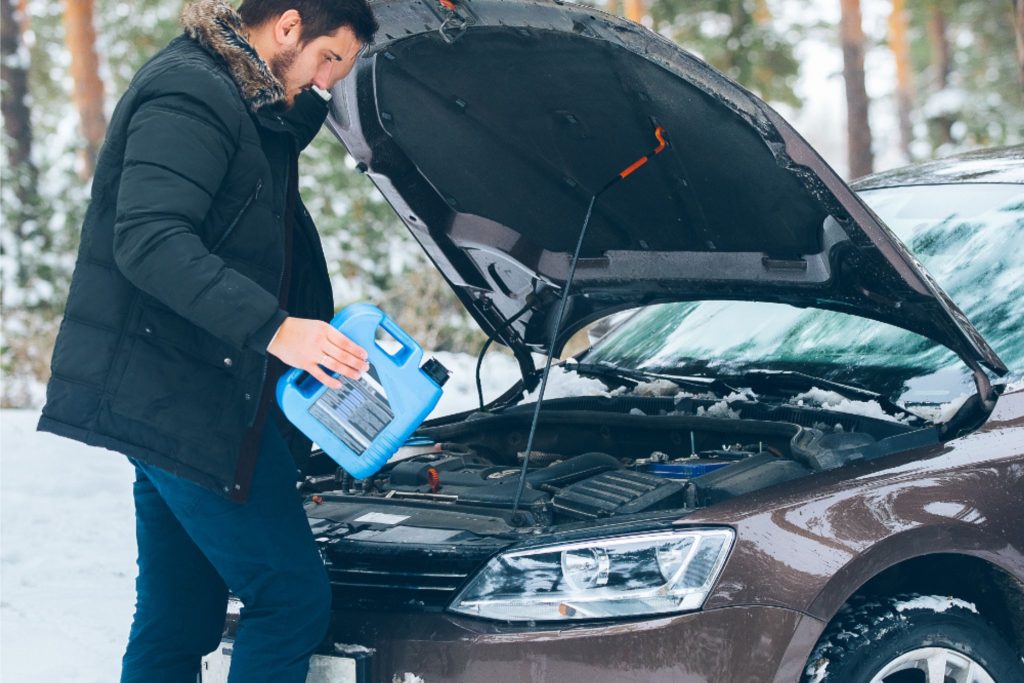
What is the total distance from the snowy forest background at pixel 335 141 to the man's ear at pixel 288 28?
111 cm

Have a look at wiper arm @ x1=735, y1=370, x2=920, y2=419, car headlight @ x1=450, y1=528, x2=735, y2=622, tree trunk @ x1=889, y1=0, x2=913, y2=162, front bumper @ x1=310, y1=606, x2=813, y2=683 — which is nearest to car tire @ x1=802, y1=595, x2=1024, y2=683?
front bumper @ x1=310, y1=606, x2=813, y2=683

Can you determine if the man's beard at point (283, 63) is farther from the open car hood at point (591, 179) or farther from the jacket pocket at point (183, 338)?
the jacket pocket at point (183, 338)

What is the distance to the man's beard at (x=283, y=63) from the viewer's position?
250cm

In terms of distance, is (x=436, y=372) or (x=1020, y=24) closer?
(x=436, y=372)

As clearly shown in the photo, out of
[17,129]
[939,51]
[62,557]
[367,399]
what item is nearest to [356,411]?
[367,399]

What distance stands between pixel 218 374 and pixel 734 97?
127 cm

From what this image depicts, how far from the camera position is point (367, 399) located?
2.58 metres

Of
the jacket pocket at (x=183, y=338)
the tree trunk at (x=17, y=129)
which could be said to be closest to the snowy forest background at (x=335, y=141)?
the tree trunk at (x=17, y=129)

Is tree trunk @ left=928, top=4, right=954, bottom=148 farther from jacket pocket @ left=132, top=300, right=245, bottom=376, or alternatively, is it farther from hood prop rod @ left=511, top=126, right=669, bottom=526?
jacket pocket @ left=132, top=300, right=245, bottom=376

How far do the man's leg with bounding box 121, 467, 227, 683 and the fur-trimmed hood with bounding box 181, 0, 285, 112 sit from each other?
2.99 ft

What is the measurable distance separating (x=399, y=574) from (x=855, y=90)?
1482cm

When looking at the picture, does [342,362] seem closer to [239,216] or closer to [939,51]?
[239,216]

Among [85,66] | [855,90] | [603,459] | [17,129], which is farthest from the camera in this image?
[855,90]

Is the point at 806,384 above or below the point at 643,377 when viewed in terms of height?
below
